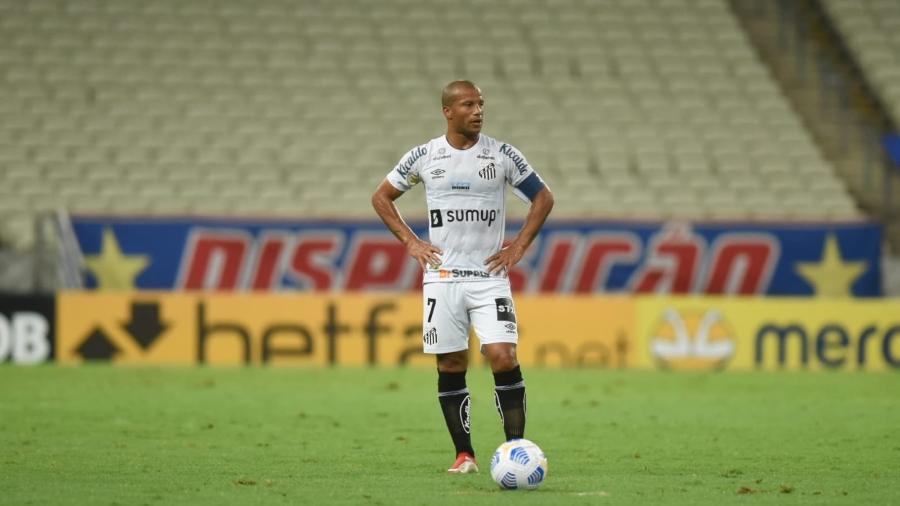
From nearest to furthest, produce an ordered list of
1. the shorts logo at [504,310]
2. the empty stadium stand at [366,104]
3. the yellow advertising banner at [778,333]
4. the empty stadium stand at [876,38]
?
1. the shorts logo at [504,310]
2. the yellow advertising banner at [778,333]
3. the empty stadium stand at [366,104]
4. the empty stadium stand at [876,38]

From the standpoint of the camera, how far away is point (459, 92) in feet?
29.6

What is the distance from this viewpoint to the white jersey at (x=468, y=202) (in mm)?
9133

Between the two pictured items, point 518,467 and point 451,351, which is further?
point 451,351

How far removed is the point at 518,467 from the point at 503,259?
134 cm

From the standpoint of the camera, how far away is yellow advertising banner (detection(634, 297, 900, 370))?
19.2 m

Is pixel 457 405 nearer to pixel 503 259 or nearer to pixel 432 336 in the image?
pixel 432 336

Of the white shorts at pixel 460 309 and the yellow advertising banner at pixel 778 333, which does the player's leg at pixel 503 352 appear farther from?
the yellow advertising banner at pixel 778 333

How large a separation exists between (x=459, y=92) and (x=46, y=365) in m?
11.3

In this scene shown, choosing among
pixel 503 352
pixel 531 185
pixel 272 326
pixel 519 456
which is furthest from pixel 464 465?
pixel 272 326

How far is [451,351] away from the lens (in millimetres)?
9172

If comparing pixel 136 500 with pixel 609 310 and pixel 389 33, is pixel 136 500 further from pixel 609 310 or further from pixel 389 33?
pixel 389 33

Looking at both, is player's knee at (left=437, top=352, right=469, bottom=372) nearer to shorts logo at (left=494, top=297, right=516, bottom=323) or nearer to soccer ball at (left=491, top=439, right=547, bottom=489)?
shorts logo at (left=494, top=297, right=516, bottom=323)

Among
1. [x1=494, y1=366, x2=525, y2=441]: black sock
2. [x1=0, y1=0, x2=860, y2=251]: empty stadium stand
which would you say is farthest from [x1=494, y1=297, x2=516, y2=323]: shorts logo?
[x1=0, y1=0, x2=860, y2=251]: empty stadium stand

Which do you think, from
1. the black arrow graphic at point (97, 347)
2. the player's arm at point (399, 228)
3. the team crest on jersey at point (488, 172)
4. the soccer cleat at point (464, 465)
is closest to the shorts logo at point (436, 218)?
the player's arm at point (399, 228)
